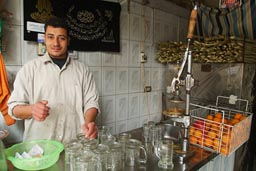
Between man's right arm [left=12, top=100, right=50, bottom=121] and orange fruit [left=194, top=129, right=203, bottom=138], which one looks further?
orange fruit [left=194, top=129, right=203, bottom=138]

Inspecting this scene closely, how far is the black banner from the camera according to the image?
1.45 meters

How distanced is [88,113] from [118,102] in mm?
723

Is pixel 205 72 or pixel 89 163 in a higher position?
pixel 205 72

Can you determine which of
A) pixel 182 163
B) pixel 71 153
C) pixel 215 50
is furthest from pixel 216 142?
pixel 215 50

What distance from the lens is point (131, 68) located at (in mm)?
2199

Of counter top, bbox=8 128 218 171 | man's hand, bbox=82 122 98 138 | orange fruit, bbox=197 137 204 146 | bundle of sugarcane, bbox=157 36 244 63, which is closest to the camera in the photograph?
counter top, bbox=8 128 218 171

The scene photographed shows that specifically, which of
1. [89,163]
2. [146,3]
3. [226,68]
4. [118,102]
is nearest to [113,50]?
[118,102]

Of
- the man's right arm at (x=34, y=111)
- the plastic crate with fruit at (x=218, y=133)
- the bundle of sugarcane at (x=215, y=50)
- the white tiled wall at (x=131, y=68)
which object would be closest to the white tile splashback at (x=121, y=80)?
the white tiled wall at (x=131, y=68)

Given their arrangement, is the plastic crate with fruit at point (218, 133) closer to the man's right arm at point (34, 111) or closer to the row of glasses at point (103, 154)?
the row of glasses at point (103, 154)

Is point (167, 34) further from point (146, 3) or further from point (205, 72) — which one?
point (205, 72)

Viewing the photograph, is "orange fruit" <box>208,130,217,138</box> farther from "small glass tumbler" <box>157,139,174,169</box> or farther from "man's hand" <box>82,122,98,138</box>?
"man's hand" <box>82,122,98,138</box>

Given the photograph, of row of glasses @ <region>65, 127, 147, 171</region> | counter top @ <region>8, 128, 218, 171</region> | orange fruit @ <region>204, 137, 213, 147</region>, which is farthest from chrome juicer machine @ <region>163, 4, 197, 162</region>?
row of glasses @ <region>65, 127, 147, 171</region>

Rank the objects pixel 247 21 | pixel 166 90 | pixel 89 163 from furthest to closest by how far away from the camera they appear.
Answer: pixel 166 90, pixel 247 21, pixel 89 163

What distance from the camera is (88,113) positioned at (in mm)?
1397
